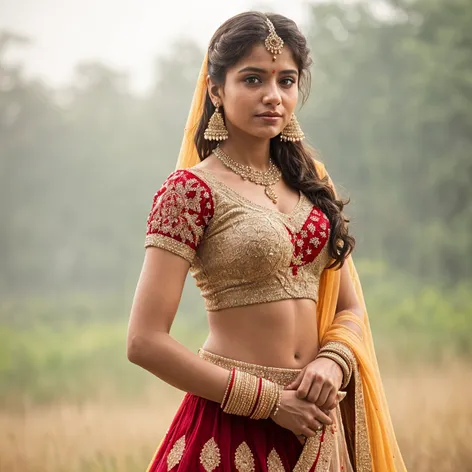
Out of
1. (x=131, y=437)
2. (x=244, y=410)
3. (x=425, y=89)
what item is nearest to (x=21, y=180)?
(x=131, y=437)

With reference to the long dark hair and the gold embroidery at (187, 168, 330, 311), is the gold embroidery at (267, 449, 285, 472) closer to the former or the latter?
the gold embroidery at (187, 168, 330, 311)

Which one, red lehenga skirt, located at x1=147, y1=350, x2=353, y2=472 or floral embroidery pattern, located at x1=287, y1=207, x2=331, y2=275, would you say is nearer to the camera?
red lehenga skirt, located at x1=147, y1=350, x2=353, y2=472

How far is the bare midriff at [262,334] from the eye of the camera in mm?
1779

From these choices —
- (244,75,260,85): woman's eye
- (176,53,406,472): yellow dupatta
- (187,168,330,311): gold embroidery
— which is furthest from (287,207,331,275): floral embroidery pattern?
(244,75,260,85): woman's eye

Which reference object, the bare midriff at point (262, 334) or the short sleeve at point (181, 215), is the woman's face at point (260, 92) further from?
the bare midriff at point (262, 334)

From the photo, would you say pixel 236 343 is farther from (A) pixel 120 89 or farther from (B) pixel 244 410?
(A) pixel 120 89

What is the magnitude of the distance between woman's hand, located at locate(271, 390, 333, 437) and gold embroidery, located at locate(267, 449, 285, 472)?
9 centimetres

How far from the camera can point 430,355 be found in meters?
5.66

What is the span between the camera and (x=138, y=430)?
4480 mm

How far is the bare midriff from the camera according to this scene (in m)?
1.78

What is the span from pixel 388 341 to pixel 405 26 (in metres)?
2.57

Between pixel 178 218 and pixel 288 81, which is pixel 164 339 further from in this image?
pixel 288 81

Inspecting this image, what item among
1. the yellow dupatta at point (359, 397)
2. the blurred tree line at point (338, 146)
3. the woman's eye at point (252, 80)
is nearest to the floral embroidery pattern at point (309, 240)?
the yellow dupatta at point (359, 397)

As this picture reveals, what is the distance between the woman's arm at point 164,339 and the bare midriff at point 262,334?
0.11 metres
